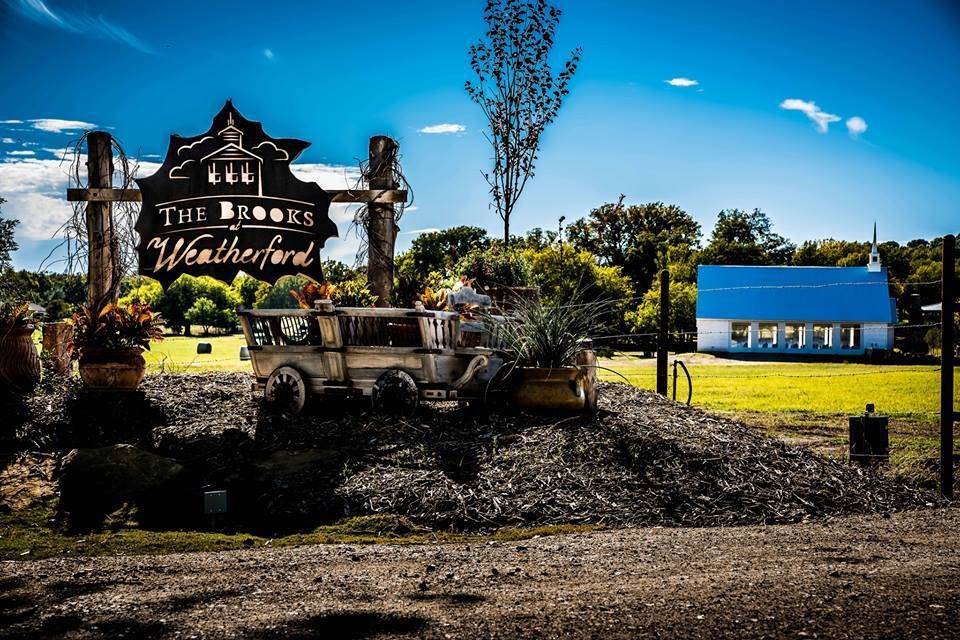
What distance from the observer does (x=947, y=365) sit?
859 cm

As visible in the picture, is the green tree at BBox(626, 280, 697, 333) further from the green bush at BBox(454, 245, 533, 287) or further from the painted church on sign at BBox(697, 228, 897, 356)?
the green bush at BBox(454, 245, 533, 287)

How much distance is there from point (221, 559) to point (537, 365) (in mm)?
4761

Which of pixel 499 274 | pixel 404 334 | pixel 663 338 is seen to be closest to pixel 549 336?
pixel 404 334

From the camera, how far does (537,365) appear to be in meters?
9.77

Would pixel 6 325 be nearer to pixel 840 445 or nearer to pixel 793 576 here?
pixel 793 576

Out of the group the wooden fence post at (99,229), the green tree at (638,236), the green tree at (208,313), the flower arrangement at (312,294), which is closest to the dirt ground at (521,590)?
the flower arrangement at (312,294)

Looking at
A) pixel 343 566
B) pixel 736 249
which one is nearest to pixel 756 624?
pixel 343 566

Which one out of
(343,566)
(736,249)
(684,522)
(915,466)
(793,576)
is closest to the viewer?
(793,576)

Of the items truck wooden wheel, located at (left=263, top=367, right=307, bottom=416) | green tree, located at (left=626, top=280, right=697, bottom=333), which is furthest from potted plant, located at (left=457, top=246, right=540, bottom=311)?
green tree, located at (left=626, top=280, right=697, bottom=333)

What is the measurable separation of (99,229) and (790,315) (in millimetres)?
37607

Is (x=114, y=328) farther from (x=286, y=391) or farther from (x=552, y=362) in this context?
(x=552, y=362)

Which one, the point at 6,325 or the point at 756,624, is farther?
the point at 6,325

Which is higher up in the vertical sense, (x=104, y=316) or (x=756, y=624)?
(x=104, y=316)

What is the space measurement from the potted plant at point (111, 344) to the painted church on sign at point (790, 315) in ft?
114
